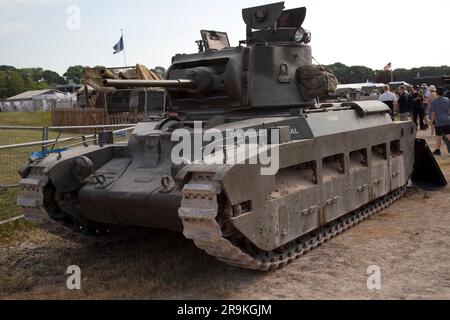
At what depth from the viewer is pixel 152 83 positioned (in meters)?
7.16

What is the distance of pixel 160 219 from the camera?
6.42 metres

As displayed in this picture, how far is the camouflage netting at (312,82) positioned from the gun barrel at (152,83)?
1.65 metres

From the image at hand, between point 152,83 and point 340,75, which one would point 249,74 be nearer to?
point 152,83

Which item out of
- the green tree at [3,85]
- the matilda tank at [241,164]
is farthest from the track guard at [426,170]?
the green tree at [3,85]

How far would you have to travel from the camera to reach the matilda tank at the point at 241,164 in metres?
5.73

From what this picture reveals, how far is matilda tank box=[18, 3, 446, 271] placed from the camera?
573cm

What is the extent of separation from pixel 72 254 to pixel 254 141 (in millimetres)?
3069

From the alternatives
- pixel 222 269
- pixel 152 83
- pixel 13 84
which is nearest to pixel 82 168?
pixel 152 83

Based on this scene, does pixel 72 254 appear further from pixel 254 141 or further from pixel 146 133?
pixel 254 141

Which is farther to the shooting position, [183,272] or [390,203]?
[390,203]

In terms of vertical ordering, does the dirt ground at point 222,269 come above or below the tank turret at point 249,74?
below

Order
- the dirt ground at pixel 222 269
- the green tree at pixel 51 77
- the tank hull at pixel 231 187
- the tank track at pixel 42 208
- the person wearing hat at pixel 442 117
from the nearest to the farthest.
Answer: the tank hull at pixel 231 187
the dirt ground at pixel 222 269
the tank track at pixel 42 208
the person wearing hat at pixel 442 117
the green tree at pixel 51 77

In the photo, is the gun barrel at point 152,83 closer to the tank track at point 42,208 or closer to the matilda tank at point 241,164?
the matilda tank at point 241,164

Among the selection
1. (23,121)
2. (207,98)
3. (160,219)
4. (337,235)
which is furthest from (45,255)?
(23,121)
